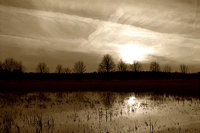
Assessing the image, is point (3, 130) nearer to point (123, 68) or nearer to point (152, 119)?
point (152, 119)

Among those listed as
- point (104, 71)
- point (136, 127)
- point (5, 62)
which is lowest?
point (136, 127)

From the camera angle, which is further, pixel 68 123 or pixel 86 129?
pixel 68 123

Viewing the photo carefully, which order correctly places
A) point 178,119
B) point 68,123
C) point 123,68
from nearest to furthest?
point 68,123 < point 178,119 < point 123,68

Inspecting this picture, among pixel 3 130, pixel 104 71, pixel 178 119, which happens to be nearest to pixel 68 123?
pixel 3 130

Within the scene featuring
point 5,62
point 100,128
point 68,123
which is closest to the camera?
point 100,128

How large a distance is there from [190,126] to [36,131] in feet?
18.5

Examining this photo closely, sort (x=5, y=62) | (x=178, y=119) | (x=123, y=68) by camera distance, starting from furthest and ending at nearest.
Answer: (x=5, y=62), (x=123, y=68), (x=178, y=119)

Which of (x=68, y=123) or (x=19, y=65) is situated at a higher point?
(x=19, y=65)

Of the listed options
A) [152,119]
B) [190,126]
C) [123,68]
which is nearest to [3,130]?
[152,119]

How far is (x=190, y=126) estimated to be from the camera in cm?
804

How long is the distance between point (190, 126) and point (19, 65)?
90814 millimetres

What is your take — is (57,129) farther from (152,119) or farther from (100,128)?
(152,119)

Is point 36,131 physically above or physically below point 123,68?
below

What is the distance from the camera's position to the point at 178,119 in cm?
933
